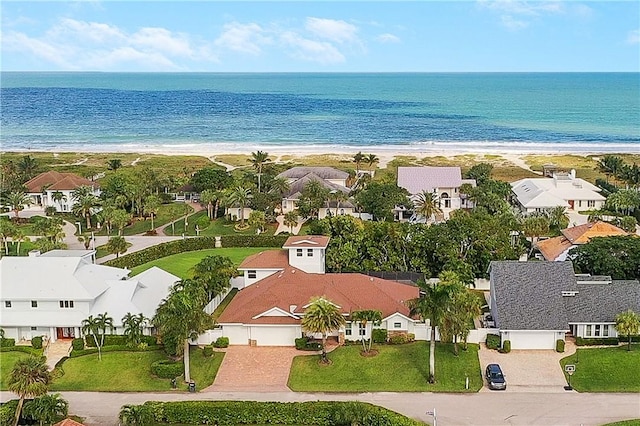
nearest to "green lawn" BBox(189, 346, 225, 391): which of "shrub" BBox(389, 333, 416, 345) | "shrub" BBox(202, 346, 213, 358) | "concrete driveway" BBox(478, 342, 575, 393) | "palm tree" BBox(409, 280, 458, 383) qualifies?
"shrub" BBox(202, 346, 213, 358)

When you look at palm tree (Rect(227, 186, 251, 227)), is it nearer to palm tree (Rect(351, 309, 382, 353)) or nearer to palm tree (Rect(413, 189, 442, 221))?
palm tree (Rect(413, 189, 442, 221))

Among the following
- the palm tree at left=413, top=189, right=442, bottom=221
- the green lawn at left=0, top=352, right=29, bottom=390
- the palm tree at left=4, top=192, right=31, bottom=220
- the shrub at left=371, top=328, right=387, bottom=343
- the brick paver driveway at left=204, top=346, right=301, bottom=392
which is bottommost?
the green lawn at left=0, top=352, right=29, bottom=390

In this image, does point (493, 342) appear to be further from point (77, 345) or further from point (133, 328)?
point (77, 345)

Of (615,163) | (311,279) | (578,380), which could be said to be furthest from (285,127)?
(578,380)


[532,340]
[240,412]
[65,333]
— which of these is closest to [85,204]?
[65,333]

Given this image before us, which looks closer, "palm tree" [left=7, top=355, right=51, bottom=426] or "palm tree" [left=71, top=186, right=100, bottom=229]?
"palm tree" [left=7, top=355, right=51, bottom=426]

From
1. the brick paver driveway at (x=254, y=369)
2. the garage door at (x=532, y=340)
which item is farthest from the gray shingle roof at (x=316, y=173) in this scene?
the garage door at (x=532, y=340)
